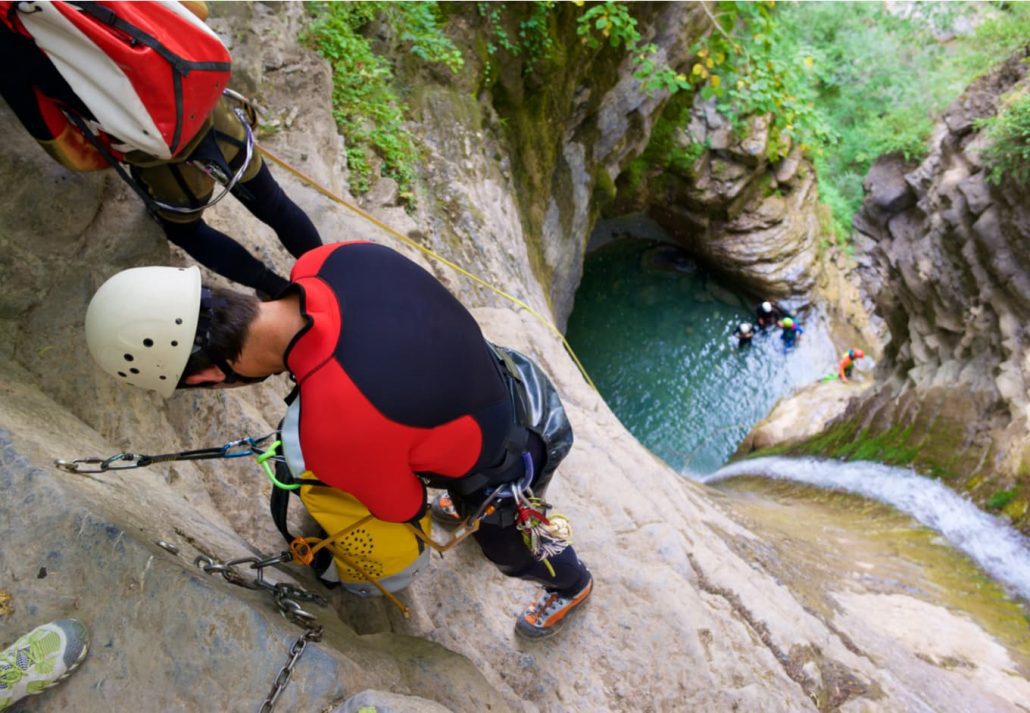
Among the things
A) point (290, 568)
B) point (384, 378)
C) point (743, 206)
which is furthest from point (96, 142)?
point (743, 206)

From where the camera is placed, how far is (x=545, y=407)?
93.4 inches

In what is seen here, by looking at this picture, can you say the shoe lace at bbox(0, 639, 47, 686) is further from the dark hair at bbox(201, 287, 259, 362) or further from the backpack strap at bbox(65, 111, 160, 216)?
the backpack strap at bbox(65, 111, 160, 216)

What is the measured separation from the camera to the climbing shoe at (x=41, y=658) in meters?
1.55

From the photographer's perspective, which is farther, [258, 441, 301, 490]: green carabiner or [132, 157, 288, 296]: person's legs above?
[132, 157, 288, 296]: person's legs above

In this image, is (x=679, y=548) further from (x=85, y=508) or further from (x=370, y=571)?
(x=85, y=508)

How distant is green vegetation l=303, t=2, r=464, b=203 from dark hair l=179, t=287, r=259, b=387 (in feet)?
11.4

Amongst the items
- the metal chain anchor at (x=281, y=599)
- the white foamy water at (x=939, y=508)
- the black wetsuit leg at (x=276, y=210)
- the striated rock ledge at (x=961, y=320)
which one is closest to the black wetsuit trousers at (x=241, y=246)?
the black wetsuit leg at (x=276, y=210)

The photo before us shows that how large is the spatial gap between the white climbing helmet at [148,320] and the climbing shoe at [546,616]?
6.49 ft

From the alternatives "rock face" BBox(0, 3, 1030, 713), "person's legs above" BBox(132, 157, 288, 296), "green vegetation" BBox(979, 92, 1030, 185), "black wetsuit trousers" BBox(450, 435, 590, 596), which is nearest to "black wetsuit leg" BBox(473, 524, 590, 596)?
"black wetsuit trousers" BBox(450, 435, 590, 596)

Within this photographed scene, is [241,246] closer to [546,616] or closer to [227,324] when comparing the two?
[227,324]

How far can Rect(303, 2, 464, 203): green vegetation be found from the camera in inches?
205

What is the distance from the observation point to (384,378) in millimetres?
1636

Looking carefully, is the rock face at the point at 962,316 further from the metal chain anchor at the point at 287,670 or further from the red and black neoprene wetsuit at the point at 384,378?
the metal chain anchor at the point at 287,670

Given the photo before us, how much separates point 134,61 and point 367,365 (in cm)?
107
